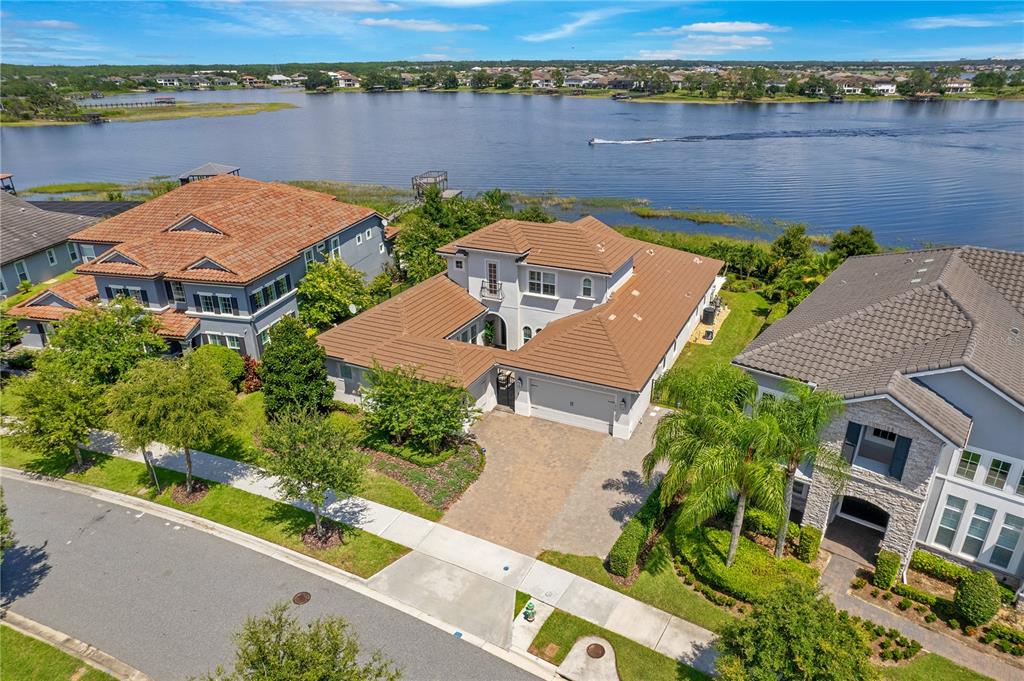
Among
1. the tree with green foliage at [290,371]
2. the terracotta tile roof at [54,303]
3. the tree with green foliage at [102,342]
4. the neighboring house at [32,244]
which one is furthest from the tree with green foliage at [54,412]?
the neighboring house at [32,244]

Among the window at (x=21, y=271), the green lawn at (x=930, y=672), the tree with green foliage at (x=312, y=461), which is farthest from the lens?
the window at (x=21, y=271)

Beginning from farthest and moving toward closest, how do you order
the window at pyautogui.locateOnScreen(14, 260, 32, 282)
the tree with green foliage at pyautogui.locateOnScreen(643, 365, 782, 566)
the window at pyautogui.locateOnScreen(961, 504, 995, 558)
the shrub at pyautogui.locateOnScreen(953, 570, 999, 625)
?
1. the window at pyautogui.locateOnScreen(14, 260, 32, 282)
2. the window at pyautogui.locateOnScreen(961, 504, 995, 558)
3. the shrub at pyautogui.locateOnScreen(953, 570, 999, 625)
4. the tree with green foliage at pyautogui.locateOnScreen(643, 365, 782, 566)

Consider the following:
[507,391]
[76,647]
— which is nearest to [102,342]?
[76,647]

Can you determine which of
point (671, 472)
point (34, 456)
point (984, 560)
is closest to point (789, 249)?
point (984, 560)

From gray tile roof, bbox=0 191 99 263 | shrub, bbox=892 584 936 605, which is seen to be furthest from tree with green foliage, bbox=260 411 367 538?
gray tile roof, bbox=0 191 99 263

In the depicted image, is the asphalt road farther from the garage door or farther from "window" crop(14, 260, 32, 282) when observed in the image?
"window" crop(14, 260, 32, 282)

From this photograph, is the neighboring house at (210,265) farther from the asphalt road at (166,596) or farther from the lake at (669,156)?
the lake at (669,156)
